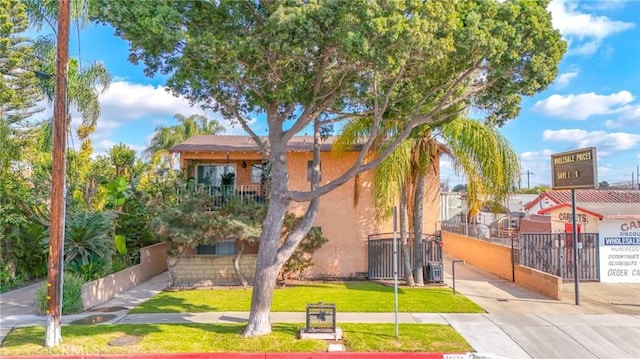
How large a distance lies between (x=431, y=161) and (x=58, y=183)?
460 inches

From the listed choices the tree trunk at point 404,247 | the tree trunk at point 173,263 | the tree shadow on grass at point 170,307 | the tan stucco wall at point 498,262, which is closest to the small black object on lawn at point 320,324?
the tree shadow on grass at point 170,307

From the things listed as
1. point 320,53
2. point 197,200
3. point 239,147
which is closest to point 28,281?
point 197,200

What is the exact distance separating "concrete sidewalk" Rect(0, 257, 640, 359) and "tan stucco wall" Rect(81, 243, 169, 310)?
355 millimetres

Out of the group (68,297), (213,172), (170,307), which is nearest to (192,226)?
(170,307)

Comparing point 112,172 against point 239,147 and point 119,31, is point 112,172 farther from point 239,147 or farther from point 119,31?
point 119,31

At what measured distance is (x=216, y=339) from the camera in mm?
8750

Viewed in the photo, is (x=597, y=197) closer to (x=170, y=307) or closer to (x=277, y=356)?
(x=277, y=356)

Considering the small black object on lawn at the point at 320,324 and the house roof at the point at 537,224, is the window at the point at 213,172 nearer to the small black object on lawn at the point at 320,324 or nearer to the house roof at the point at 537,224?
the small black object on lawn at the point at 320,324

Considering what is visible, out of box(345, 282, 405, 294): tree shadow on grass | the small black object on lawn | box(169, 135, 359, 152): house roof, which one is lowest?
box(345, 282, 405, 294): tree shadow on grass

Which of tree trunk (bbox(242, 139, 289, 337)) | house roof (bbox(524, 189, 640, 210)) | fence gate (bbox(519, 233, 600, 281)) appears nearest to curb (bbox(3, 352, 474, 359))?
tree trunk (bbox(242, 139, 289, 337))

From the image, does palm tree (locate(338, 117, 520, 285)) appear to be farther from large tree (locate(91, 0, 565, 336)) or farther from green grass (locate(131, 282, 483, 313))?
large tree (locate(91, 0, 565, 336))

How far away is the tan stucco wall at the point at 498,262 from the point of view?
1288 centimetres

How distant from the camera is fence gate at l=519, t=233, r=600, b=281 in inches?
573

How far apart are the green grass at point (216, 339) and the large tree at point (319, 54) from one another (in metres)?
0.67
